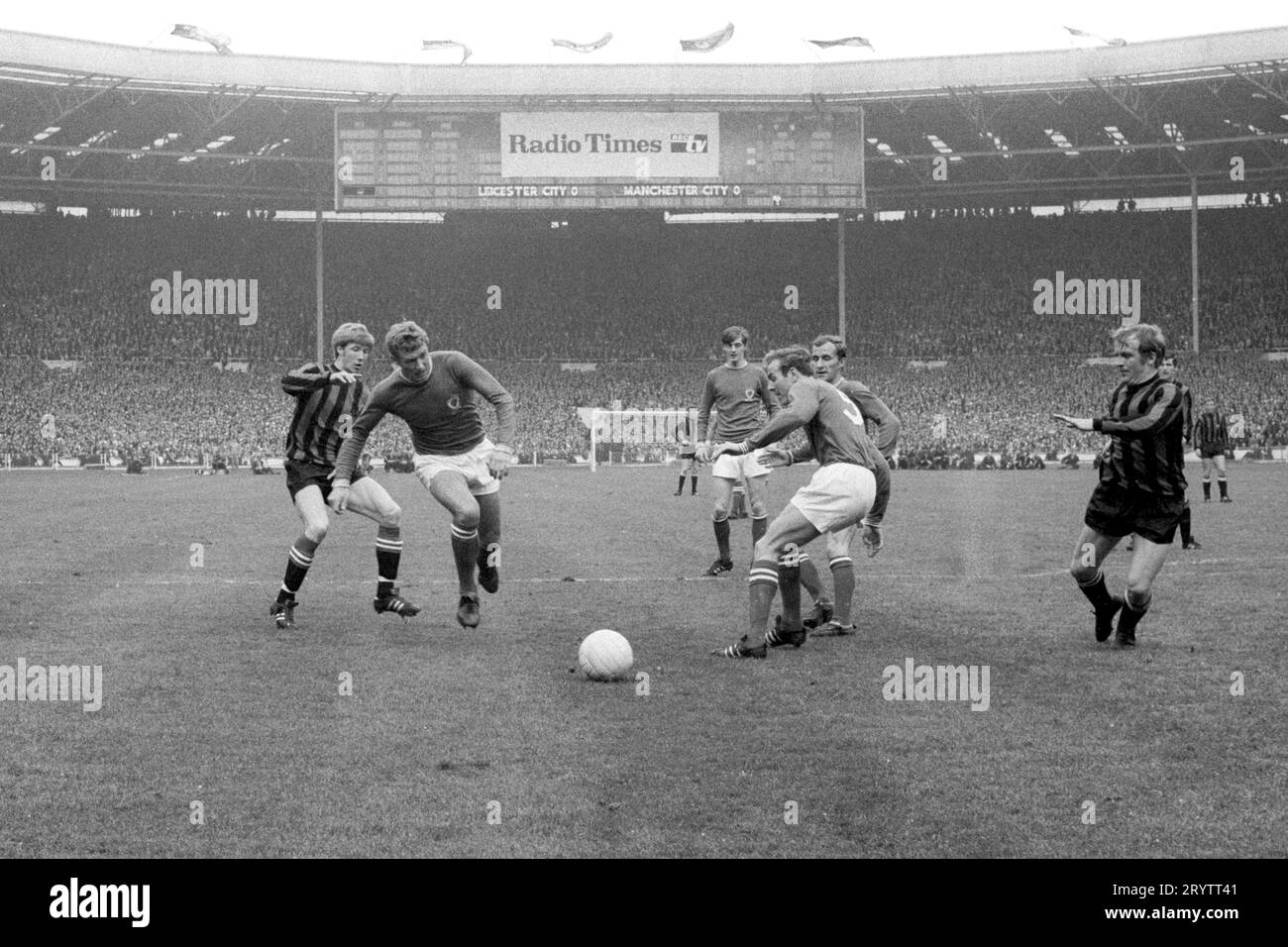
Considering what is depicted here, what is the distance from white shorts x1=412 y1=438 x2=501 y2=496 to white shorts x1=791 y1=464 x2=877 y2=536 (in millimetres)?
2917

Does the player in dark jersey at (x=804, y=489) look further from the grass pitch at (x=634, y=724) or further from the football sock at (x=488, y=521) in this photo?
the football sock at (x=488, y=521)

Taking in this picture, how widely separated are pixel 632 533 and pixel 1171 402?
11337mm

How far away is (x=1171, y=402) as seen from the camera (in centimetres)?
1034

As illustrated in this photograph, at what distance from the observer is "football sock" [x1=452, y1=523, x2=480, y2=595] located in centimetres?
1168

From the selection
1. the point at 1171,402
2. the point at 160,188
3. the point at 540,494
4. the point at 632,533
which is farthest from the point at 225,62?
the point at 1171,402

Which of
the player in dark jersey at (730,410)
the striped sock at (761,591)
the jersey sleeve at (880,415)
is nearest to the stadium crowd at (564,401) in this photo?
the player in dark jersey at (730,410)

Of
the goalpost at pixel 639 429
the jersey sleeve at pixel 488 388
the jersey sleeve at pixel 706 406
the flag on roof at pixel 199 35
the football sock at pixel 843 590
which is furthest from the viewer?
the goalpost at pixel 639 429

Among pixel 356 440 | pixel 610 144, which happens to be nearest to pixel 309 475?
pixel 356 440

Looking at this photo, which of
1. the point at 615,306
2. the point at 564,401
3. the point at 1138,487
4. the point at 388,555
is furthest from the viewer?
the point at 615,306

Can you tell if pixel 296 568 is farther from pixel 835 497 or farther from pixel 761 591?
pixel 835 497

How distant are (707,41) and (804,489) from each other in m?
43.2

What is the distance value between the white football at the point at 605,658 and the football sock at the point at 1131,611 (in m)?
3.57

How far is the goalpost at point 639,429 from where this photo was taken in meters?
55.2

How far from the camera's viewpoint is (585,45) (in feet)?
171
